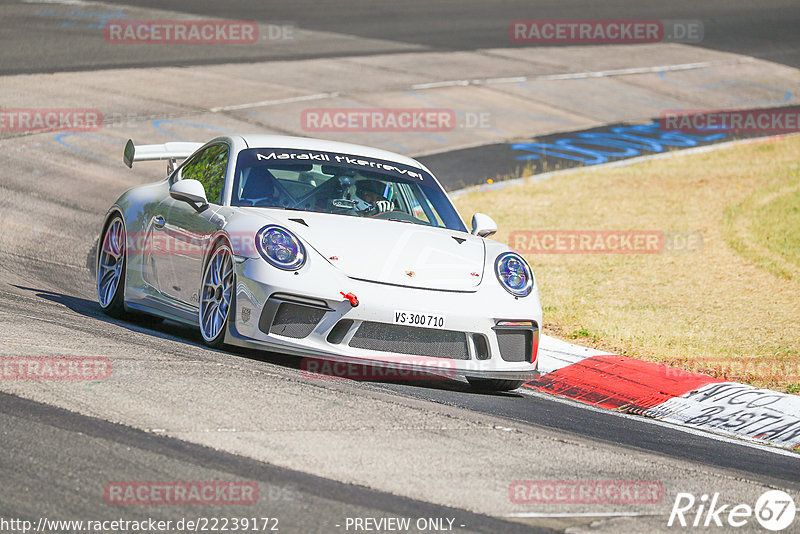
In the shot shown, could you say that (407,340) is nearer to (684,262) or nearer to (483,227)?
(483,227)

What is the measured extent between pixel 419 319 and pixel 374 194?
1.61 meters

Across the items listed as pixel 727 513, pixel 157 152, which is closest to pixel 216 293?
pixel 157 152

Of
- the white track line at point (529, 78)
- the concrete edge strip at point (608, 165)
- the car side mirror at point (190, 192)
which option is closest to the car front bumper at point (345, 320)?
the car side mirror at point (190, 192)

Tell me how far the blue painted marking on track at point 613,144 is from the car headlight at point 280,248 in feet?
41.3

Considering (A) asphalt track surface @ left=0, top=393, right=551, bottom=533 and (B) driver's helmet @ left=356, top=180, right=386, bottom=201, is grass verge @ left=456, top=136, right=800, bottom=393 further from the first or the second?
(A) asphalt track surface @ left=0, top=393, right=551, bottom=533

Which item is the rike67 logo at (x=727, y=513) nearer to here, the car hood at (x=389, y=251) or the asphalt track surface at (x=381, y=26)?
the car hood at (x=389, y=251)

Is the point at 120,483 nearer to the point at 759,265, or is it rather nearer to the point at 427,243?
the point at 427,243

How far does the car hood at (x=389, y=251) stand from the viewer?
717 centimetres

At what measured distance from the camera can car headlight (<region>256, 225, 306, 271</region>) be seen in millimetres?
7016

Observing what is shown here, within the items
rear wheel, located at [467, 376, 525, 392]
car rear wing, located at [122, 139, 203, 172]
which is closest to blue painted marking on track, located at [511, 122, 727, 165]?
car rear wing, located at [122, 139, 203, 172]

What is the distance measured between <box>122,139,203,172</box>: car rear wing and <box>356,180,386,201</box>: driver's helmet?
176 cm

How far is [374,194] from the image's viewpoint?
8.38 meters

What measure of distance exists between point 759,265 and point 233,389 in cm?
866

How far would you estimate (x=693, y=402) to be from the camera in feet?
26.4
